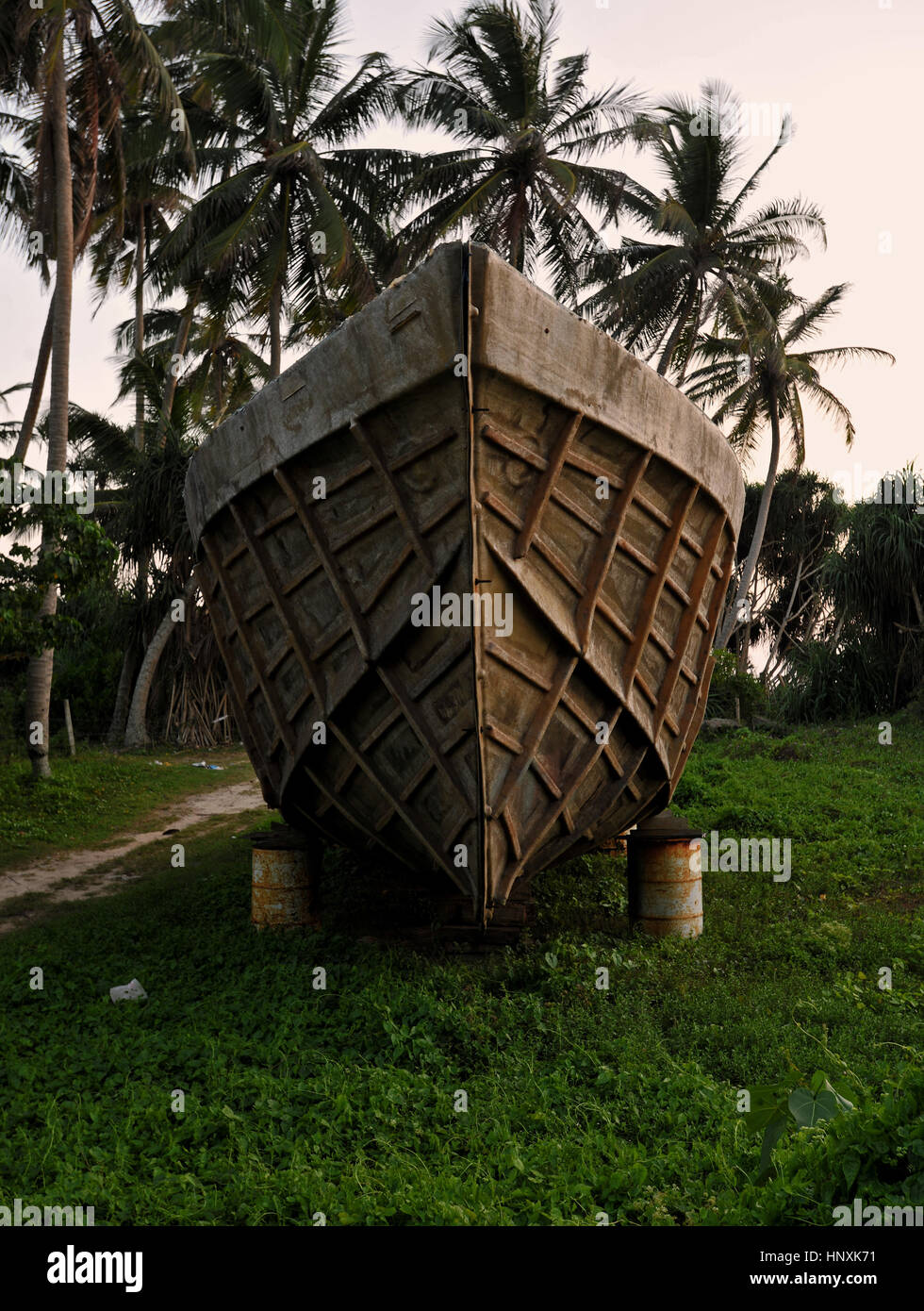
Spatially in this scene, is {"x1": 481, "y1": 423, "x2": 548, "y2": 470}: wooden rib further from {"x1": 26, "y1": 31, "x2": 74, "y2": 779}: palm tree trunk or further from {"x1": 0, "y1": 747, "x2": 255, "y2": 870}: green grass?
{"x1": 26, "y1": 31, "x2": 74, "y2": 779}: palm tree trunk

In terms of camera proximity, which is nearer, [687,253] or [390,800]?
[390,800]

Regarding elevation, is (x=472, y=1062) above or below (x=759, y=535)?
below

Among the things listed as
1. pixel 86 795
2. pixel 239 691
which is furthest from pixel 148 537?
pixel 239 691

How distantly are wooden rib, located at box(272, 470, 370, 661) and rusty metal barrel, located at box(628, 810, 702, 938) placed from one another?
2.50 m

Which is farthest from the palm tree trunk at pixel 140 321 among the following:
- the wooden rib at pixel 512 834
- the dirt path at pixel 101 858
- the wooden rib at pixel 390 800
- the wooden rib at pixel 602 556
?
the wooden rib at pixel 512 834

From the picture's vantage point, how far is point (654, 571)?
5.67 metres

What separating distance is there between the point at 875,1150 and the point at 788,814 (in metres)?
7.23

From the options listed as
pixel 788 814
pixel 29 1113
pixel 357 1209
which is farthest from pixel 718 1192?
pixel 788 814

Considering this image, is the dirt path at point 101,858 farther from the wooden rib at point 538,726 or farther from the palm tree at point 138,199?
the palm tree at point 138,199

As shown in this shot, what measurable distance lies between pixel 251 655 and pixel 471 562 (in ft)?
7.20

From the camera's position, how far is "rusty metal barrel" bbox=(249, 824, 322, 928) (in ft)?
22.1

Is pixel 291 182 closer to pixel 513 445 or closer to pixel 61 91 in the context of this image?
pixel 61 91

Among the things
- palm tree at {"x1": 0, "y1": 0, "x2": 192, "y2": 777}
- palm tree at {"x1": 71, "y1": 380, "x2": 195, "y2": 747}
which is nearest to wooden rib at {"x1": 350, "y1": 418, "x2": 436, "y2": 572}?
palm tree at {"x1": 0, "y1": 0, "x2": 192, "y2": 777}

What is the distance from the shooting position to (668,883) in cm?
640
